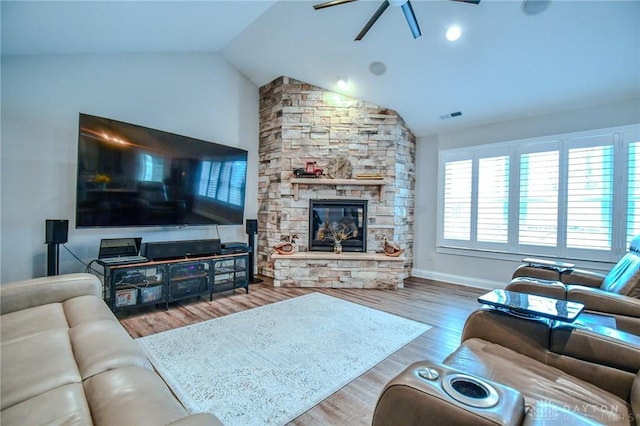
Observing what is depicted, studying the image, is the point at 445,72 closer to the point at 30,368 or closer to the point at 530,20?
the point at 530,20

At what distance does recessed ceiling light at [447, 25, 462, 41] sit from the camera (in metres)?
2.97

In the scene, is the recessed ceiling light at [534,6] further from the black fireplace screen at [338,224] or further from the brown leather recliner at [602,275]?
the black fireplace screen at [338,224]

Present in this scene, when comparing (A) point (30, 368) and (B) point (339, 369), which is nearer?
(A) point (30, 368)

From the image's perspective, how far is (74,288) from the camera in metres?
1.81

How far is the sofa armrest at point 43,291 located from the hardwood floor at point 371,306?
87 cm

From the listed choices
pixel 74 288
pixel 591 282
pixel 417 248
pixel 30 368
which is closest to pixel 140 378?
pixel 30 368

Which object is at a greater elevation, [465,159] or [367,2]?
[367,2]

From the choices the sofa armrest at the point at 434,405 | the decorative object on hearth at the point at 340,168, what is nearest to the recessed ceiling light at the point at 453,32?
the decorative object on hearth at the point at 340,168

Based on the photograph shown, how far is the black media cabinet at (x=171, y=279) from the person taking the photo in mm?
2787

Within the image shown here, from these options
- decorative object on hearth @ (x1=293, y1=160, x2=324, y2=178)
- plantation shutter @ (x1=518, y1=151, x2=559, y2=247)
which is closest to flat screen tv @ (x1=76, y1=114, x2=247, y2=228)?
decorative object on hearth @ (x1=293, y1=160, x2=324, y2=178)

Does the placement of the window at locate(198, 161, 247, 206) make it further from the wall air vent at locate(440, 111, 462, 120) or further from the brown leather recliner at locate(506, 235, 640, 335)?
the brown leather recliner at locate(506, 235, 640, 335)

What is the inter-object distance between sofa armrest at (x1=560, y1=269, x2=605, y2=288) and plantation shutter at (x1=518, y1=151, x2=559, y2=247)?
137 cm

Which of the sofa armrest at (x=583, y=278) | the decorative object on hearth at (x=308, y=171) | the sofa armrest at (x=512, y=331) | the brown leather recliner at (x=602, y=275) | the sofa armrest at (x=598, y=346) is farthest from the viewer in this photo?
the decorative object on hearth at (x=308, y=171)

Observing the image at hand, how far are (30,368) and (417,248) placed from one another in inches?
186
